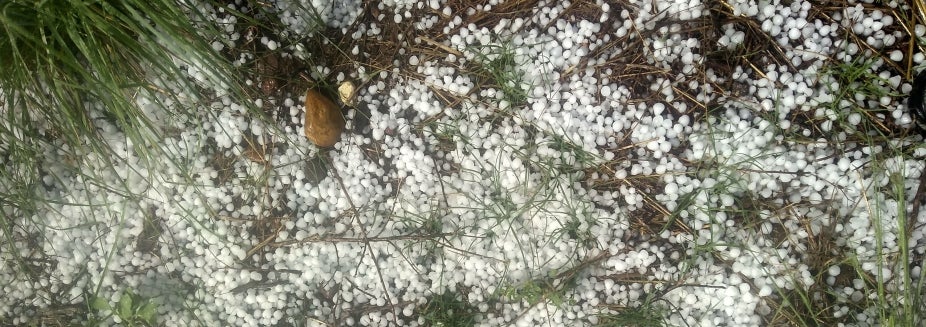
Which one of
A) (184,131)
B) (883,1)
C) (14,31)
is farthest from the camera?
(184,131)

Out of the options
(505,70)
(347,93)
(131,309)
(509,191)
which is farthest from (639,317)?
(131,309)

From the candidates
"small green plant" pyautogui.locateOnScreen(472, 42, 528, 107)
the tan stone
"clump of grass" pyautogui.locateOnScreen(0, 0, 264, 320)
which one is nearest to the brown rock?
the tan stone

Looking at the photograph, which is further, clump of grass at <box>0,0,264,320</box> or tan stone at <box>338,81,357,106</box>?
tan stone at <box>338,81,357,106</box>

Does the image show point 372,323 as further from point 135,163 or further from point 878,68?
point 878,68

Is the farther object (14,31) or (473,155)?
(473,155)

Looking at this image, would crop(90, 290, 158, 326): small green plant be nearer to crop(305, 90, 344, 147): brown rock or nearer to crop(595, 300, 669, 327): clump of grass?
crop(305, 90, 344, 147): brown rock

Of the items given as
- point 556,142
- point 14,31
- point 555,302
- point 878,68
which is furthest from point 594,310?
point 14,31

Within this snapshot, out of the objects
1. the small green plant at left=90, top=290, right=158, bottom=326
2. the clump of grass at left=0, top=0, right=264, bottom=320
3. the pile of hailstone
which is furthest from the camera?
the small green plant at left=90, top=290, right=158, bottom=326
